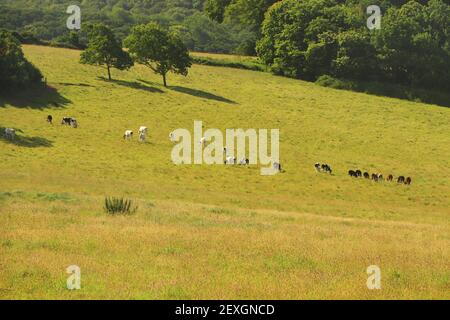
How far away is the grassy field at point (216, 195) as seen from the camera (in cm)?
1523

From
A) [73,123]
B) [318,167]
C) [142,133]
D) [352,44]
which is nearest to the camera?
[318,167]

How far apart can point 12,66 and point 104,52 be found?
47.8 ft

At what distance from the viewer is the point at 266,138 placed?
60719 millimetres

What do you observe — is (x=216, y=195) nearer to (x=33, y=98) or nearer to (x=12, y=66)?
(x=33, y=98)

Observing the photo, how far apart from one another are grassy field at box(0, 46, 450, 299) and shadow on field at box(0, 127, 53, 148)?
35 centimetres

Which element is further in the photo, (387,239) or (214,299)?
(387,239)

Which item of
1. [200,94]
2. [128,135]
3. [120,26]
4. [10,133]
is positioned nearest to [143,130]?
[128,135]

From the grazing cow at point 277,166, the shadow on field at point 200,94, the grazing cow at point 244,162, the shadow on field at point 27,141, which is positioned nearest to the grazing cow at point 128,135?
the shadow on field at point 27,141

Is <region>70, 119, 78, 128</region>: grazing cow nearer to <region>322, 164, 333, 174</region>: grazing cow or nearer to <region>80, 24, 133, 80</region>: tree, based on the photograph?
<region>80, 24, 133, 80</region>: tree

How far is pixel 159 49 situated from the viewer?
7931cm

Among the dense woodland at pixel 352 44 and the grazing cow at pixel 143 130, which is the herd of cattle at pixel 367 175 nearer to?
the grazing cow at pixel 143 130

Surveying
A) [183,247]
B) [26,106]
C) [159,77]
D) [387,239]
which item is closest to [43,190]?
[183,247]
